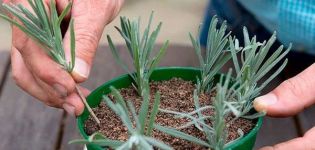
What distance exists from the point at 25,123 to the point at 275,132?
41 cm

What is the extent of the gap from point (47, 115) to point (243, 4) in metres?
0.53

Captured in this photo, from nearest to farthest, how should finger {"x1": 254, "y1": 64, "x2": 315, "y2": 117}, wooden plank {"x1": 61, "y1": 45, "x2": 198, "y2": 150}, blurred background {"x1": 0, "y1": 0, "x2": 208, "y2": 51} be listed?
finger {"x1": 254, "y1": 64, "x2": 315, "y2": 117}, wooden plank {"x1": 61, "y1": 45, "x2": 198, "y2": 150}, blurred background {"x1": 0, "y1": 0, "x2": 208, "y2": 51}

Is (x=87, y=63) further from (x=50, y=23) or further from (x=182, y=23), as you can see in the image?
(x=182, y=23)

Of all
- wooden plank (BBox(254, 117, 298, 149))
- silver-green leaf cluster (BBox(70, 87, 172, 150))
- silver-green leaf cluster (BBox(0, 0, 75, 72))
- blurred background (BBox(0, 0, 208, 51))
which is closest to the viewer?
silver-green leaf cluster (BBox(70, 87, 172, 150))

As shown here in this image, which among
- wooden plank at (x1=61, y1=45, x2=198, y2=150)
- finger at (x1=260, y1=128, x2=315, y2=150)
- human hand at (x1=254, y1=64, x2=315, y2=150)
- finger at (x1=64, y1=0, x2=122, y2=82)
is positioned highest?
finger at (x1=64, y1=0, x2=122, y2=82)

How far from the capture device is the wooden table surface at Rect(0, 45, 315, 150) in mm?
803

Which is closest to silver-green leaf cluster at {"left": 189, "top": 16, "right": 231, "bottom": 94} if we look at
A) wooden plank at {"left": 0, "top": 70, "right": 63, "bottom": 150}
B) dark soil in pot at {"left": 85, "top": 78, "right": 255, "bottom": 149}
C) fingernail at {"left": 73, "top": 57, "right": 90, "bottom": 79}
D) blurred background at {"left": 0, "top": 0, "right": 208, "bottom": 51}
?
dark soil in pot at {"left": 85, "top": 78, "right": 255, "bottom": 149}

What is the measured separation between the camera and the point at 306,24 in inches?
38.5

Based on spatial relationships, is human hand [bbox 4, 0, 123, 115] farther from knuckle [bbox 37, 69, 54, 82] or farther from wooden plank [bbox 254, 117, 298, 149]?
wooden plank [bbox 254, 117, 298, 149]

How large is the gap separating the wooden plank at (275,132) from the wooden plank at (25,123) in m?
0.33

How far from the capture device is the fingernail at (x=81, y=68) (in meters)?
0.56

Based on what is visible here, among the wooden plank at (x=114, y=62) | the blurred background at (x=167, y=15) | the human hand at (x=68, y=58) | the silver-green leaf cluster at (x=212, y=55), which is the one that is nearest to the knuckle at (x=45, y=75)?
the human hand at (x=68, y=58)

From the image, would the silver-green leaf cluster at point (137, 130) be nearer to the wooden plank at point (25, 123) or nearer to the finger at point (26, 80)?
the finger at point (26, 80)

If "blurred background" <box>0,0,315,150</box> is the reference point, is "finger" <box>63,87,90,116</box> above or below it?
above
